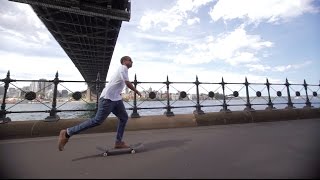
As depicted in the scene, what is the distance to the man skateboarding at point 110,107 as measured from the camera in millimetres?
3646

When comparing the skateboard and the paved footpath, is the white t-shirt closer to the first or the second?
the skateboard

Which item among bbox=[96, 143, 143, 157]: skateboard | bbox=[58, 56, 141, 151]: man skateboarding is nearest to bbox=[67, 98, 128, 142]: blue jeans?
bbox=[58, 56, 141, 151]: man skateboarding

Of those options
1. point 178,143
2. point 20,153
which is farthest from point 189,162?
point 20,153

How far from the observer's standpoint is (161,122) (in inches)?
258

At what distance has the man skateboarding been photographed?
3.65m

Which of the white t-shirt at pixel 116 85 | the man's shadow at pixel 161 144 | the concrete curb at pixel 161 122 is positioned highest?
the white t-shirt at pixel 116 85

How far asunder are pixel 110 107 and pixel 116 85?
1.40 feet

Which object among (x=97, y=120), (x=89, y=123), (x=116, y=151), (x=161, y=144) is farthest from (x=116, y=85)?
(x=161, y=144)

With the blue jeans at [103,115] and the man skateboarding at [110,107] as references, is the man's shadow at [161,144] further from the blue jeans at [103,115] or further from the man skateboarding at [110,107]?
the blue jeans at [103,115]

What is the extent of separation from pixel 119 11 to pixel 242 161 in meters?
10.7

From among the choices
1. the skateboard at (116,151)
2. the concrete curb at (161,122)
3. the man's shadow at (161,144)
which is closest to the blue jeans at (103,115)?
the skateboard at (116,151)

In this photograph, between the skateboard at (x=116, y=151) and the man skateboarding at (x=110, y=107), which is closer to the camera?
the skateboard at (x=116, y=151)

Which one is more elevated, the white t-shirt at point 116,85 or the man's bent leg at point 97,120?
the white t-shirt at point 116,85

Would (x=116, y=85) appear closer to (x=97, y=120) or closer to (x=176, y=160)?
(x=97, y=120)
